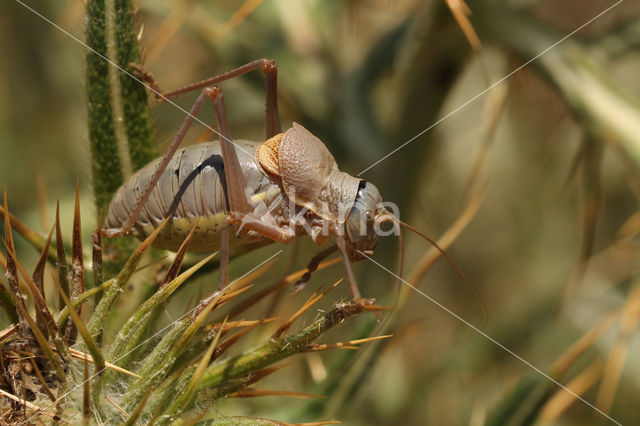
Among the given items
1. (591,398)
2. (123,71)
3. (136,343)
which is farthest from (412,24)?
(591,398)

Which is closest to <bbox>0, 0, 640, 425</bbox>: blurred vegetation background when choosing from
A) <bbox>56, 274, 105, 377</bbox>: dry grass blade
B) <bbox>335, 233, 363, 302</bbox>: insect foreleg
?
<bbox>335, 233, 363, 302</bbox>: insect foreleg

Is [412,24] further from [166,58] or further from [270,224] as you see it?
[166,58]

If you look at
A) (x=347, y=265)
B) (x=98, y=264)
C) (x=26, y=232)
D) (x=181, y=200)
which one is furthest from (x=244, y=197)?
(x=26, y=232)

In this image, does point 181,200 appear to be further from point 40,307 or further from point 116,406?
point 116,406

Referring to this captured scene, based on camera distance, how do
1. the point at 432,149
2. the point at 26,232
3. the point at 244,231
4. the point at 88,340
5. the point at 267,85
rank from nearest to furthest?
the point at 88,340
the point at 26,232
the point at 244,231
the point at 267,85
the point at 432,149

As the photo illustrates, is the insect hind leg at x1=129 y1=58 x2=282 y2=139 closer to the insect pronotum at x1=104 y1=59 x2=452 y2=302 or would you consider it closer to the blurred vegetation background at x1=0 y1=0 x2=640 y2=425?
the insect pronotum at x1=104 y1=59 x2=452 y2=302

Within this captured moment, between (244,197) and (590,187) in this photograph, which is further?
(590,187)
